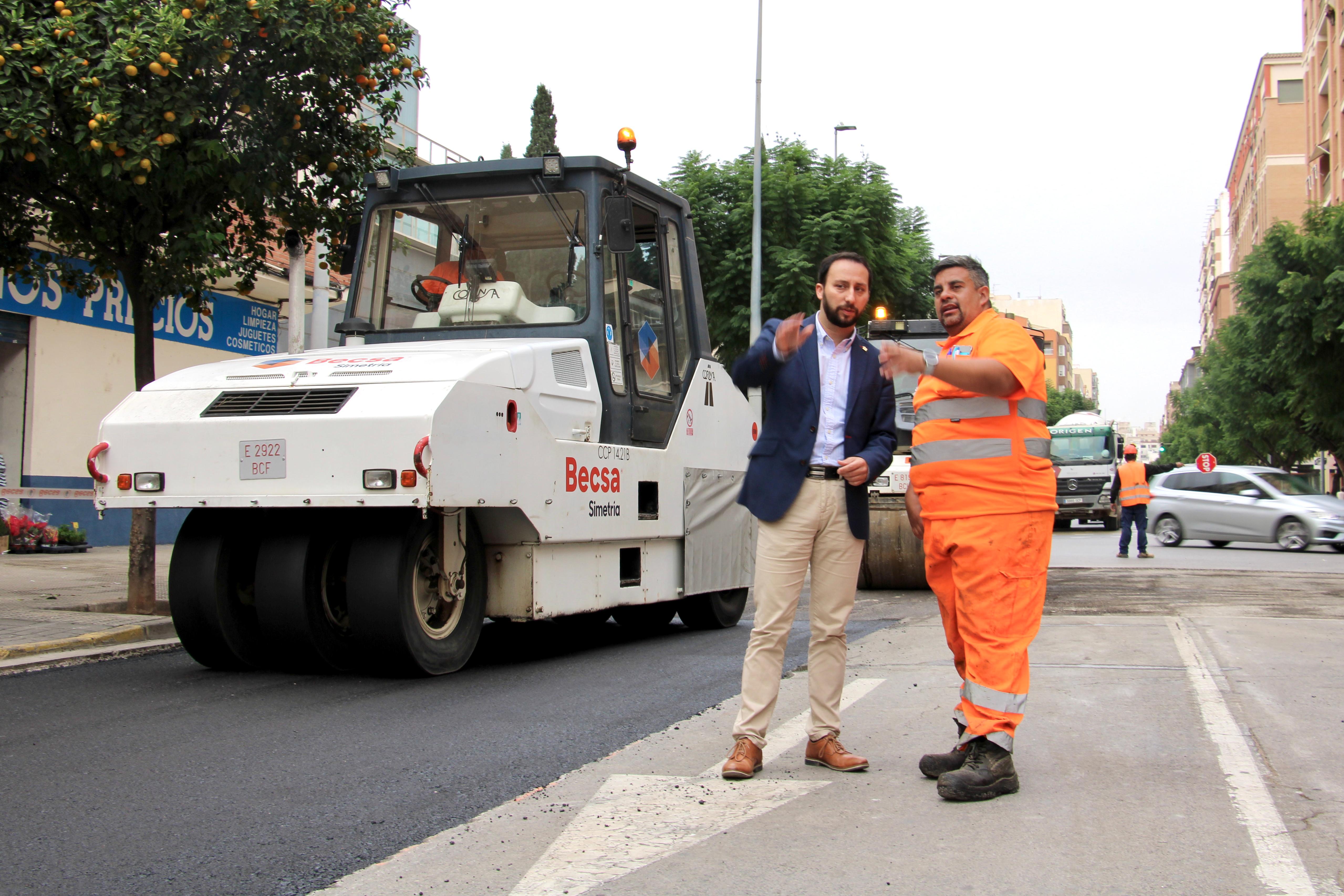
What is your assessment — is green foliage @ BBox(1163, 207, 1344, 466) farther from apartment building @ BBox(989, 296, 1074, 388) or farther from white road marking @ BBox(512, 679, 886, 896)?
apartment building @ BBox(989, 296, 1074, 388)

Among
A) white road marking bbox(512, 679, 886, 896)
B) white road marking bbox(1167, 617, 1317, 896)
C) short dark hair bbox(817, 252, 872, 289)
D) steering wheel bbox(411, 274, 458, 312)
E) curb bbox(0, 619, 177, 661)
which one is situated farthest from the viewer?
steering wheel bbox(411, 274, 458, 312)

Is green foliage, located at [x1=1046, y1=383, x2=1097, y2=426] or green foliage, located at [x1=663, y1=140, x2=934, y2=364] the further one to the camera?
green foliage, located at [x1=1046, y1=383, x2=1097, y2=426]

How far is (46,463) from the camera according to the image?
16656 millimetres

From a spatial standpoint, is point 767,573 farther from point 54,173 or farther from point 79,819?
point 54,173

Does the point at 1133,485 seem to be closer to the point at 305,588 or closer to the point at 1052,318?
the point at 305,588

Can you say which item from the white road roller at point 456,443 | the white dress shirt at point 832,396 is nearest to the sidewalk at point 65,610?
the white road roller at point 456,443

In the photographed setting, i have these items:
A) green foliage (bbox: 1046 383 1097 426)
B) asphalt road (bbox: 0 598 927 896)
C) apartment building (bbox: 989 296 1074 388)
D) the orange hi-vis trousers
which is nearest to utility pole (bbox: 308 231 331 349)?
asphalt road (bbox: 0 598 927 896)

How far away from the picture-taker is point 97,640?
810cm

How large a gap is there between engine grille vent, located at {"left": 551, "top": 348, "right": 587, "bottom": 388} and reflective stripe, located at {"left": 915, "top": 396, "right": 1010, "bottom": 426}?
126 inches

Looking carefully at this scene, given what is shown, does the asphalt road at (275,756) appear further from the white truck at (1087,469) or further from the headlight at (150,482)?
the white truck at (1087,469)

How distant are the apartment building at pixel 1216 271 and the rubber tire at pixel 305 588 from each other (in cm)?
10147

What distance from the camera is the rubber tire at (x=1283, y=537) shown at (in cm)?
2258

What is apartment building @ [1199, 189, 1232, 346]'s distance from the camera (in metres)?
106

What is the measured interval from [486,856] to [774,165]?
24996mm
